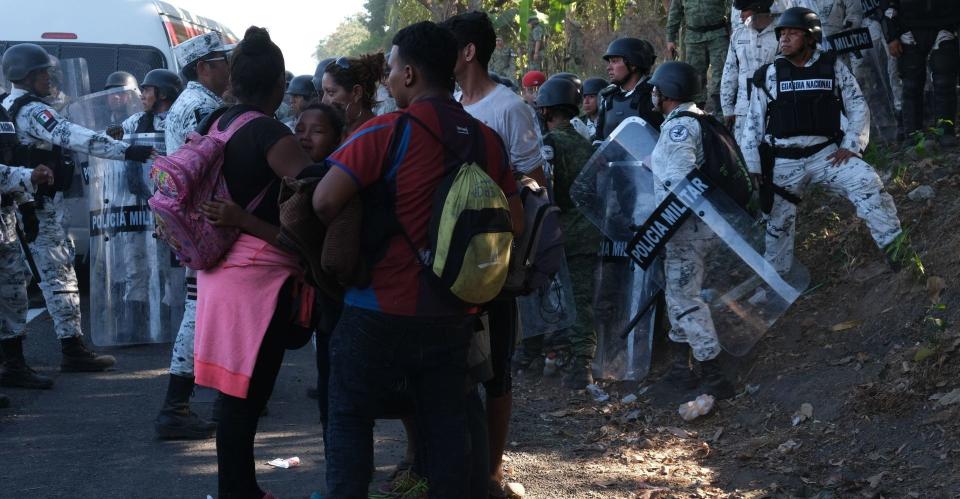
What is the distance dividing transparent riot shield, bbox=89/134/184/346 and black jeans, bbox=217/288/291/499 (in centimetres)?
339

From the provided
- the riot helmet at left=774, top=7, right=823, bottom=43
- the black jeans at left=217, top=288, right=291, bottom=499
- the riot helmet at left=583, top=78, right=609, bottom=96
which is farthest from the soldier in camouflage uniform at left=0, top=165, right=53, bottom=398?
the riot helmet at left=583, top=78, right=609, bottom=96

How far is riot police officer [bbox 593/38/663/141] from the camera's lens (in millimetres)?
7934

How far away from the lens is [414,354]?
362 centimetres

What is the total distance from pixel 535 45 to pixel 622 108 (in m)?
12.2

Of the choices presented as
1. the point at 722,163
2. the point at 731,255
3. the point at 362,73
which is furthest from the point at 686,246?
the point at 362,73

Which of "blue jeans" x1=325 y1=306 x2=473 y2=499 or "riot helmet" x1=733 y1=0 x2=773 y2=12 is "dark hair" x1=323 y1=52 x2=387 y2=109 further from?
"riot helmet" x1=733 y1=0 x2=773 y2=12

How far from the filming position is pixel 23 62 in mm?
7461

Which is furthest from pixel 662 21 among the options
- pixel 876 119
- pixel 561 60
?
pixel 876 119

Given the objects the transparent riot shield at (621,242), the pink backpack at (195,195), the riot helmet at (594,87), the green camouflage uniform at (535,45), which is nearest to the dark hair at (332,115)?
the pink backpack at (195,195)

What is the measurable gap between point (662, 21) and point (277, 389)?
43.2ft

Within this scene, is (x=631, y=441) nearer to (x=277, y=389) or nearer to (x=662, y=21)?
(x=277, y=389)

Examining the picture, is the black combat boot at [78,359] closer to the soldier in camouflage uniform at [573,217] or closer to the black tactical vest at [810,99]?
the soldier in camouflage uniform at [573,217]

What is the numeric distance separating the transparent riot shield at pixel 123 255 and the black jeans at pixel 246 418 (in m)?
3.39

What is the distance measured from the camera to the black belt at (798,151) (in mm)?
7062
